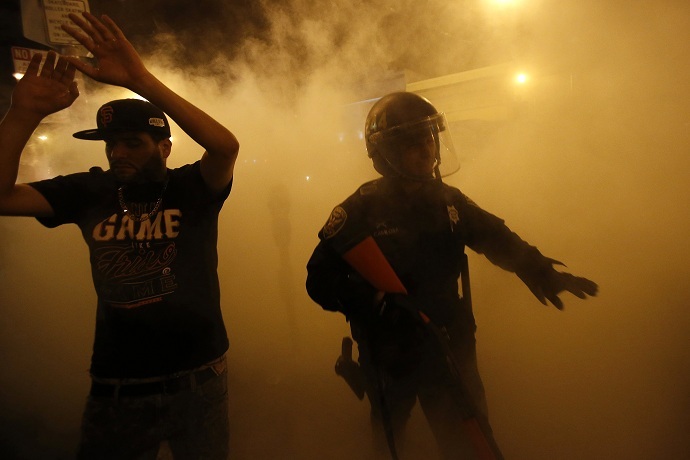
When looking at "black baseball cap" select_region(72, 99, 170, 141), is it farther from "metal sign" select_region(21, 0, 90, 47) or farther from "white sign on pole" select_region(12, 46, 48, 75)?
"white sign on pole" select_region(12, 46, 48, 75)

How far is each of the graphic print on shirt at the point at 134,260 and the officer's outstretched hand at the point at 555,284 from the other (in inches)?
59.7

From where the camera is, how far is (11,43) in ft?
13.6

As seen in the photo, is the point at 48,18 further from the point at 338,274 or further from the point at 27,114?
the point at 338,274

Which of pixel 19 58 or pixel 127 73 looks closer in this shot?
pixel 127 73

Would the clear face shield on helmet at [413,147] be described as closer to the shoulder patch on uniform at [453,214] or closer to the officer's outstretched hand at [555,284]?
the shoulder patch on uniform at [453,214]

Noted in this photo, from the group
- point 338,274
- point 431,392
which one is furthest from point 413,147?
point 431,392

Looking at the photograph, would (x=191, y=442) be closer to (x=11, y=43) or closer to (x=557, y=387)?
(x=557, y=387)

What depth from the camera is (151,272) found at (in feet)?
5.50

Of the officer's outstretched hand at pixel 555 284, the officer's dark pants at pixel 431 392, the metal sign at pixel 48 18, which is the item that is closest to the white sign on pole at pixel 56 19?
the metal sign at pixel 48 18

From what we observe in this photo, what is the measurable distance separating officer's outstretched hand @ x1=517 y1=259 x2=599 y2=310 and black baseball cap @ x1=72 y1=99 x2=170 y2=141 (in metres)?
1.70

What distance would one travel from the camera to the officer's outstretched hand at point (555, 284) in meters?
2.03

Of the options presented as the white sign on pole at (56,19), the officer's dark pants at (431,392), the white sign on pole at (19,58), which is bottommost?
the officer's dark pants at (431,392)

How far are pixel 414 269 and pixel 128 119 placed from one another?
1297mm

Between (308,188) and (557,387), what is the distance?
7.18 feet
